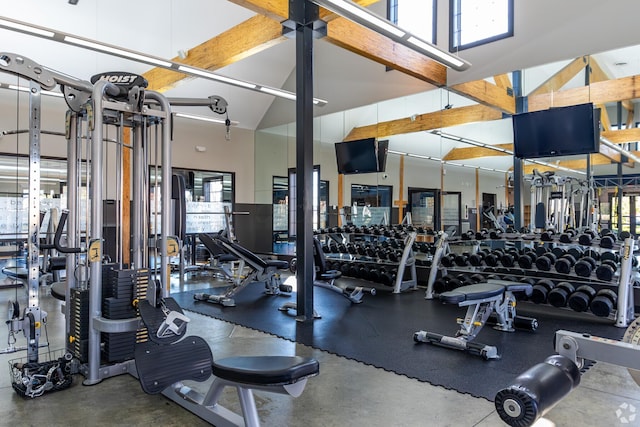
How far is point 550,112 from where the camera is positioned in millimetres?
4906

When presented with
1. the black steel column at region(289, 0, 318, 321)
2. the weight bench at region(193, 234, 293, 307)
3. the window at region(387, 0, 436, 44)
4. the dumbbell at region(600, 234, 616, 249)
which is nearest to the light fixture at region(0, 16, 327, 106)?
the black steel column at region(289, 0, 318, 321)

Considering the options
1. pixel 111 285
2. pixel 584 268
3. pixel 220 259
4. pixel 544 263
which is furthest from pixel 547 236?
pixel 220 259

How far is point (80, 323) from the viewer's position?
102 inches

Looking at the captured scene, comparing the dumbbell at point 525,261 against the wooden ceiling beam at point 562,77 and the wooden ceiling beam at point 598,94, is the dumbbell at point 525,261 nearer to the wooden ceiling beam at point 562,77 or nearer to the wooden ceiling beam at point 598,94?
the wooden ceiling beam at point 598,94

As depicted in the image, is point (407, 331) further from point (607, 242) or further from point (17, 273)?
point (17, 273)

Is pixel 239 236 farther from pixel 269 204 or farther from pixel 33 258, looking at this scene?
pixel 33 258

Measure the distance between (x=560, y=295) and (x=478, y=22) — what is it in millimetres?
3528

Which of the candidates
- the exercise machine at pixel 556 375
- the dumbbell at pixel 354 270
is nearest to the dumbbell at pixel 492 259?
the dumbbell at pixel 354 270

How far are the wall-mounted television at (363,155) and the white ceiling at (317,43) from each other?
2.32 feet

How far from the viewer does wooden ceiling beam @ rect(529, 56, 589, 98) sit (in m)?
4.75

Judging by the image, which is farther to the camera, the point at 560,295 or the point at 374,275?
the point at 374,275

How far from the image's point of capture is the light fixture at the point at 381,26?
310 centimetres

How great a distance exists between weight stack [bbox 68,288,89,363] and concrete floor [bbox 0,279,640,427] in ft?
0.50

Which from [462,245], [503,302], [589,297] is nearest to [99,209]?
[503,302]
